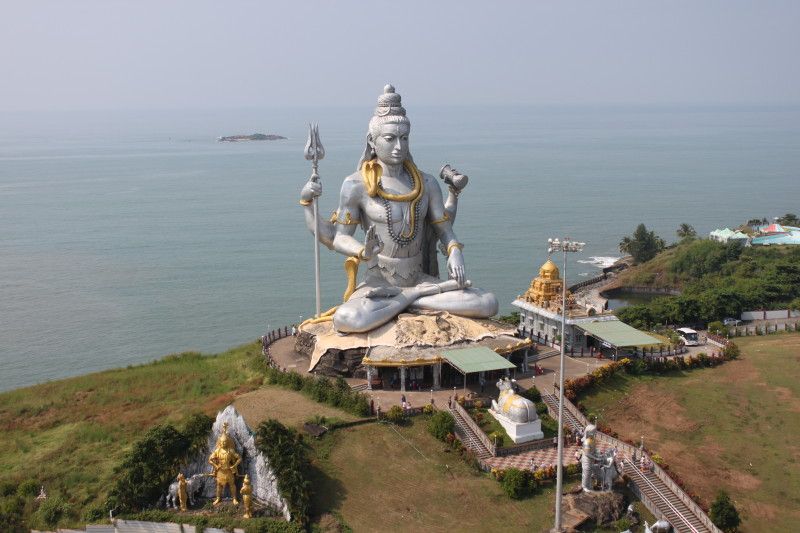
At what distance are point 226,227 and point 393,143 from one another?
126 feet

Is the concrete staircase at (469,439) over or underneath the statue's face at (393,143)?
underneath

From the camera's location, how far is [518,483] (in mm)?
17766

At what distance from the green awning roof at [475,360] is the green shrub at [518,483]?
13.0 ft

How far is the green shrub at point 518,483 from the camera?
58.1ft

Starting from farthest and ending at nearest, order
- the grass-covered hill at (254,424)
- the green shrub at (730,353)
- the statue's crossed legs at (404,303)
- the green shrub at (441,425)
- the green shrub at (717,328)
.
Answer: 1. the green shrub at (717,328)
2. the green shrub at (730,353)
3. the statue's crossed legs at (404,303)
4. the green shrub at (441,425)
5. the grass-covered hill at (254,424)

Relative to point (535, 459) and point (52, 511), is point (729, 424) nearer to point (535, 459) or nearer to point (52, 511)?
point (535, 459)

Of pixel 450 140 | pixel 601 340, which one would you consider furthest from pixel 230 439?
pixel 450 140

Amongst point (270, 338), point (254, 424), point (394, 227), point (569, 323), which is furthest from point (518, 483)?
point (270, 338)

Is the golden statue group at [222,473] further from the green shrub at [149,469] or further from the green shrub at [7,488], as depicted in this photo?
the green shrub at [7,488]

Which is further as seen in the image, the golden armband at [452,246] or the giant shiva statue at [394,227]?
the golden armband at [452,246]

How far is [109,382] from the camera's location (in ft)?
84.9

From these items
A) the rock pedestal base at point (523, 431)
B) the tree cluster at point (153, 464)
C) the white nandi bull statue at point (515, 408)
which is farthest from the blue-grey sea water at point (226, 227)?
the rock pedestal base at point (523, 431)

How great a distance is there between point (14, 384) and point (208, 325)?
29.4ft

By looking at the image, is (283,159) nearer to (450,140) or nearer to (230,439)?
(450,140)
